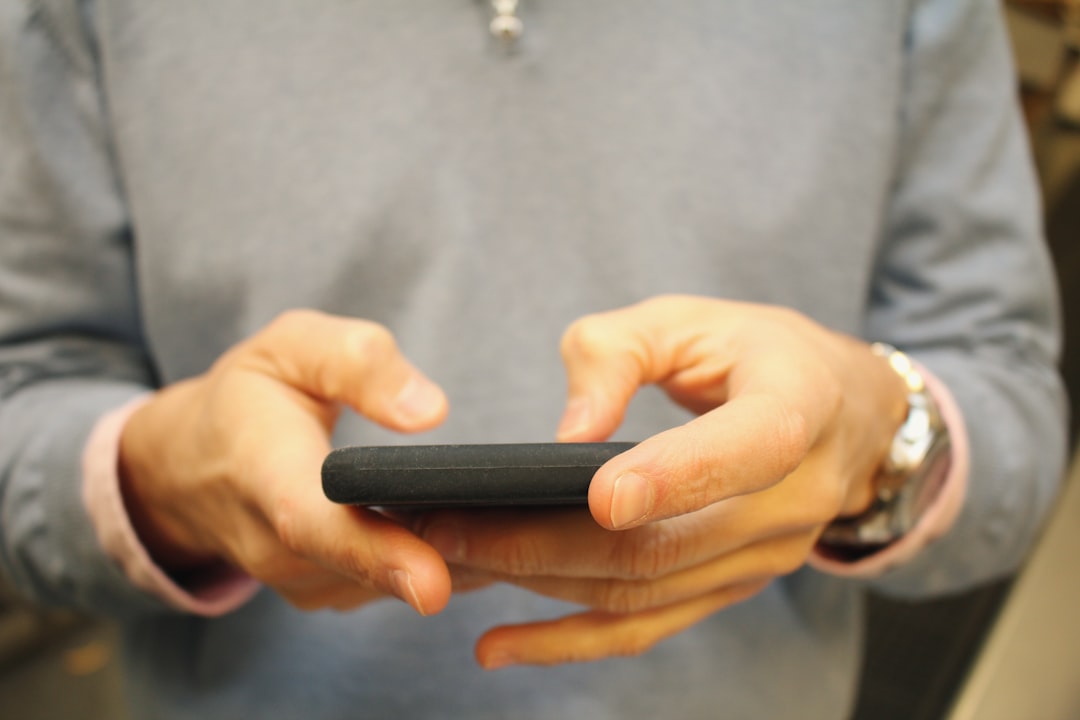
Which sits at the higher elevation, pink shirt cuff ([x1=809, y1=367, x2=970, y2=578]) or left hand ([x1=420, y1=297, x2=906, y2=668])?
left hand ([x1=420, y1=297, x2=906, y2=668])

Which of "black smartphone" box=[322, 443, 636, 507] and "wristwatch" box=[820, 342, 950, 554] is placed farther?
"wristwatch" box=[820, 342, 950, 554]

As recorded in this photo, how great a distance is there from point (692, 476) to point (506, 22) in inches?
15.3

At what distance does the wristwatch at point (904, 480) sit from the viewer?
1.43 ft

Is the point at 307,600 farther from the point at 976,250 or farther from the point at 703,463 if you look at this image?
the point at 976,250

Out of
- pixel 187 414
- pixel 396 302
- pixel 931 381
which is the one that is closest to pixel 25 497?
pixel 187 414

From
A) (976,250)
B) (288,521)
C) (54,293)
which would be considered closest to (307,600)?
(288,521)

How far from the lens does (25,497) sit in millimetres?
466

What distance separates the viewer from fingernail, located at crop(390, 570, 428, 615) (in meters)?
0.27

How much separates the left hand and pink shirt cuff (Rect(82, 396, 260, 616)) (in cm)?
20

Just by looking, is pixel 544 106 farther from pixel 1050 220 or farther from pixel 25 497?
pixel 1050 220

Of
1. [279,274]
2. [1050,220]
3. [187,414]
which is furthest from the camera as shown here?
[1050,220]

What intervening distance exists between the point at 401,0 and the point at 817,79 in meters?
0.34

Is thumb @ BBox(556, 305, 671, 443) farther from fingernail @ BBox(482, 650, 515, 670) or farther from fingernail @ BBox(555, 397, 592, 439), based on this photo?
fingernail @ BBox(482, 650, 515, 670)

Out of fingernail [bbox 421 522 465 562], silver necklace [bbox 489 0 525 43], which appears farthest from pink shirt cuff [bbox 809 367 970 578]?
silver necklace [bbox 489 0 525 43]
